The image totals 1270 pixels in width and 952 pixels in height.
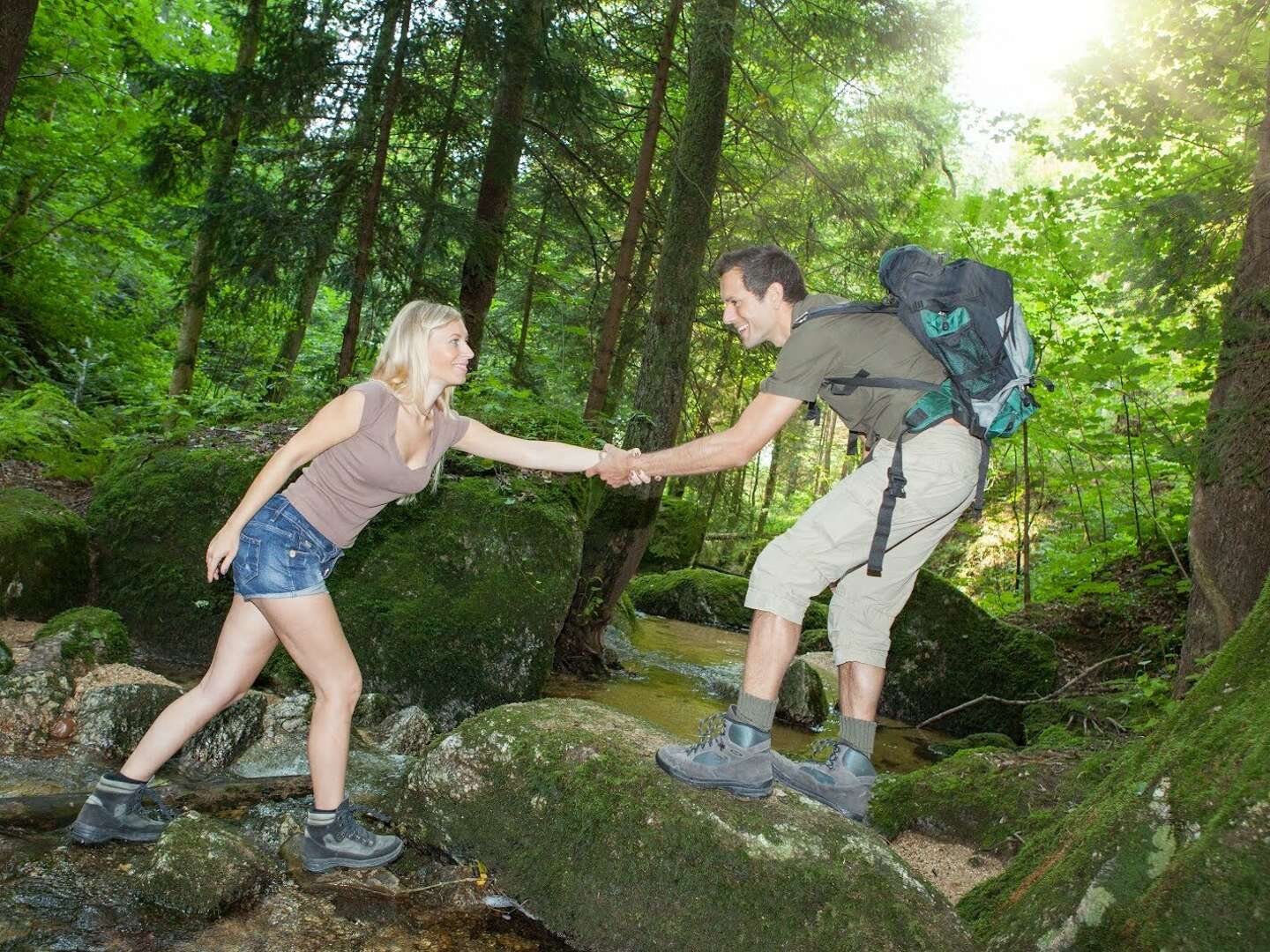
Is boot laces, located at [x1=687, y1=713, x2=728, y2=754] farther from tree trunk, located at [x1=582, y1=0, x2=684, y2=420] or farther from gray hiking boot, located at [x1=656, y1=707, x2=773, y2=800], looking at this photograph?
tree trunk, located at [x1=582, y1=0, x2=684, y2=420]

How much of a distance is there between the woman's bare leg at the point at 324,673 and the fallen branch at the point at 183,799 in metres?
1.05

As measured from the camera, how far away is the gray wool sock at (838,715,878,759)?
385cm

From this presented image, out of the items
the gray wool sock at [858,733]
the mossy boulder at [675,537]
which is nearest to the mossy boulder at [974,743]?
the gray wool sock at [858,733]

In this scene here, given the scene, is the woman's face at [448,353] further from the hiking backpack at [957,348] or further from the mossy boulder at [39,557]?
the mossy boulder at [39,557]

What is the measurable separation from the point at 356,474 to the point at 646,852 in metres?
1.86

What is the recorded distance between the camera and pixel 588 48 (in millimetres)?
11945

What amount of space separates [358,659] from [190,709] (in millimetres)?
3228

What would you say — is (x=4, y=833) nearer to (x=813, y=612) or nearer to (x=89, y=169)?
(x=89, y=169)

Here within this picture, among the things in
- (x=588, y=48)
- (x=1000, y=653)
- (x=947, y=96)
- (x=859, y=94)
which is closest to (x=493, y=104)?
(x=588, y=48)

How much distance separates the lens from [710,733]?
3.95 meters

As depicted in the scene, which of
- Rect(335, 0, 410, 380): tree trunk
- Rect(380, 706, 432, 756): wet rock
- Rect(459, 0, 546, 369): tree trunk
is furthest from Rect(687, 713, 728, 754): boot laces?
Rect(459, 0, 546, 369): tree trunk

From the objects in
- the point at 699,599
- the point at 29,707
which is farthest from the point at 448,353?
the point at 699,599

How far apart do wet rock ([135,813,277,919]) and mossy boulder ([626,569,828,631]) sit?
11.6 meters

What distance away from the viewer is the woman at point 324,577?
339 centimetres
